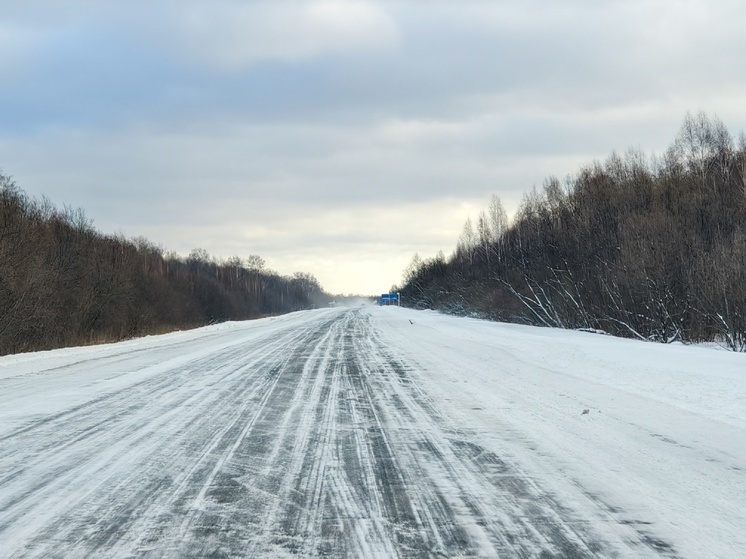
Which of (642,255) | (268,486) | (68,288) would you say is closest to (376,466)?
(268,486)

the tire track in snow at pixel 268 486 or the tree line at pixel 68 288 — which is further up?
the tree line at pixel 68 288

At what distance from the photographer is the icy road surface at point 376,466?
389 centimetres

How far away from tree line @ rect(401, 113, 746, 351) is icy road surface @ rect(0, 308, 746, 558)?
1238 cm

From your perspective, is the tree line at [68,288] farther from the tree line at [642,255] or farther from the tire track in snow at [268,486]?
the tree line at [642,255]

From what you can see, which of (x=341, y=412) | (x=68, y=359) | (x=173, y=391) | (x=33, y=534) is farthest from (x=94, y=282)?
(x=33, y=534)

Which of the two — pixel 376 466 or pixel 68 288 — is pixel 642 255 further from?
pixel 68 288

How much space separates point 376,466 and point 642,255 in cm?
2262

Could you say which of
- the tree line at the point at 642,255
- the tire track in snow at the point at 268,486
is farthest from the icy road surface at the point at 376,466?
the tree line at the point at 642,255

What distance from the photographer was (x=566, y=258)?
32594 millimetres

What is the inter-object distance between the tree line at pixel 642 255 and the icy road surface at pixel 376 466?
12380 mm

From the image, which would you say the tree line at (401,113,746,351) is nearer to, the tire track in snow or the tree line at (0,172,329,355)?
the tire track in snow

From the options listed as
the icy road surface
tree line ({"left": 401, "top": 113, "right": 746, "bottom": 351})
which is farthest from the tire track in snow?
tree line ({"left": 401, "top": 113, "right": 746, "bottom": 351})

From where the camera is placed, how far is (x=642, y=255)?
82.5ft

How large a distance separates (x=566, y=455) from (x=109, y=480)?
13.7 feet
